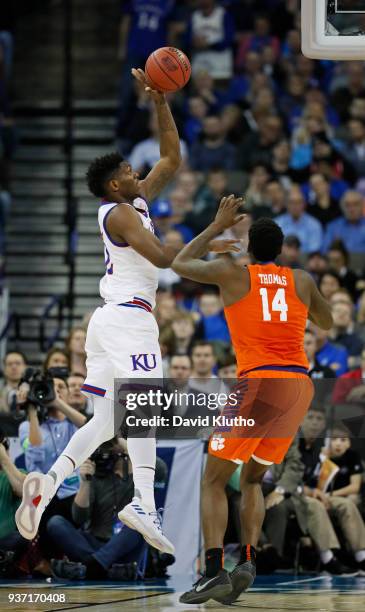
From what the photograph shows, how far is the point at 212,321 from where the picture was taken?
14000mm

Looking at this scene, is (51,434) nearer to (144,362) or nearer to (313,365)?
(144,362)

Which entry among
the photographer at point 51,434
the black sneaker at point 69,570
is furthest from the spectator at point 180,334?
the black sneaker at point 69,570

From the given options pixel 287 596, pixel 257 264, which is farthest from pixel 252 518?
pixel 257 264

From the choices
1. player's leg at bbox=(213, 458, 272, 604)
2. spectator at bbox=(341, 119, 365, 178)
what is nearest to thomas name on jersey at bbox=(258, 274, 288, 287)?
player's leg at bbox=(213, 458, 272, 604)

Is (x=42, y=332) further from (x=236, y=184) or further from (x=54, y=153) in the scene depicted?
(x=54, y=153)

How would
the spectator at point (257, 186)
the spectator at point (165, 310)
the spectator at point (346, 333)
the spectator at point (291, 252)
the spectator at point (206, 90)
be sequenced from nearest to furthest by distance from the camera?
1. the spectator at point (346, 333)
2. the spectator at point (165, 310)
3. the spectator at point (291, 252)
4. the spectator at point (257, 186)
5. the spectator at point (206, 90)

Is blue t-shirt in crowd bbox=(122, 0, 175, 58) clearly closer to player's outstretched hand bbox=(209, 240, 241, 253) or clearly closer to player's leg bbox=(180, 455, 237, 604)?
player's outstretched hand bbox=(209, 240, 241, 253)

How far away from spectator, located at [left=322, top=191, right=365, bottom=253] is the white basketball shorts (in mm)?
7541

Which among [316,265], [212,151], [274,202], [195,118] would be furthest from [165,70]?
[195,118]

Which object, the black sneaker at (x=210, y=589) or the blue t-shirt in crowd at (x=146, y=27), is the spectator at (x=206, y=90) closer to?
the blue t-shirt in crowd at (x=146, y=27)

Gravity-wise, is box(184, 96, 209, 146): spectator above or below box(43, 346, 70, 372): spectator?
above

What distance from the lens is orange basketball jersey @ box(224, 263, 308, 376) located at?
8.05m

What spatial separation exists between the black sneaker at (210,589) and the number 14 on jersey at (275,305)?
1716mm

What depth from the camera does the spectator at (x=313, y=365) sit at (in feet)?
39.3
